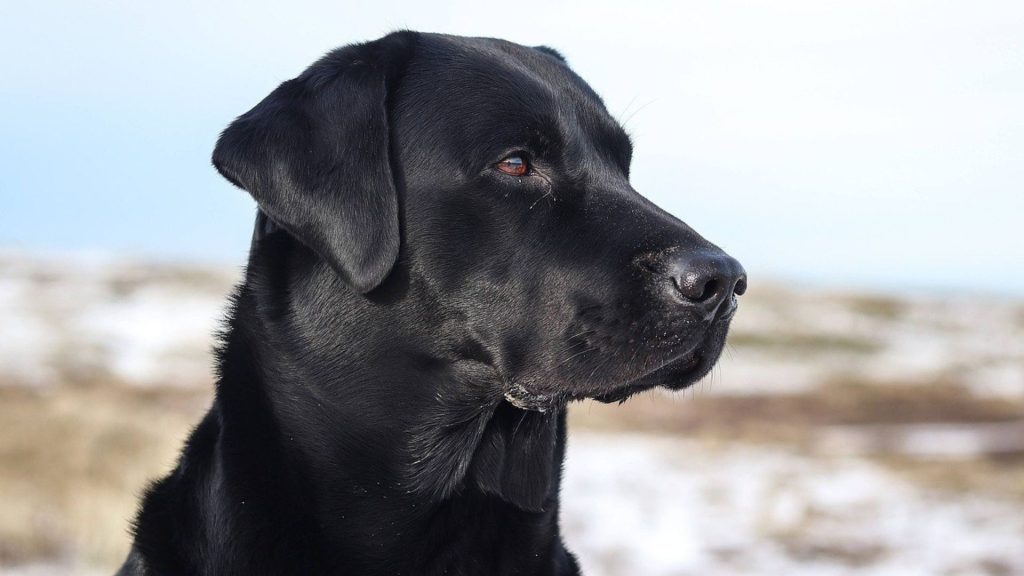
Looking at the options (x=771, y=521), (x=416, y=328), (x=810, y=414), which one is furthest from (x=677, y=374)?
(x=810, y=414)

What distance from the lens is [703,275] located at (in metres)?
2.73

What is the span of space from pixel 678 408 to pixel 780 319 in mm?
17571

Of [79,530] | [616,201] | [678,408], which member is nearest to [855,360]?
[678,408]

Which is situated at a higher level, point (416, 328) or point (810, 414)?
point (810, 414)

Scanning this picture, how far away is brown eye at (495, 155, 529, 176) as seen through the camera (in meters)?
2.99

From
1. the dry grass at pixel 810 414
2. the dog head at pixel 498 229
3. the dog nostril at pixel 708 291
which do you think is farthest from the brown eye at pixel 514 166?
the dry grass at pixel 810 414

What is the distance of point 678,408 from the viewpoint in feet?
70.2

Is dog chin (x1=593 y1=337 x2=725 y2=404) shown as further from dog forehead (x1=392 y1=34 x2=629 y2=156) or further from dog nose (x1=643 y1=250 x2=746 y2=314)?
dog forehead (x1=392 y1=34 x2=629 y2=156)

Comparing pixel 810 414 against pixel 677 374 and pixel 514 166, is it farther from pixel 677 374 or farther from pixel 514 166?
pixel 514 166

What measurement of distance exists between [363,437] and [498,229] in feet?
2.37

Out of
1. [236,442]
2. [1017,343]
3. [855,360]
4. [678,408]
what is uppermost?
[1017,343]

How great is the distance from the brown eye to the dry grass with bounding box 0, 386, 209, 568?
4106mm

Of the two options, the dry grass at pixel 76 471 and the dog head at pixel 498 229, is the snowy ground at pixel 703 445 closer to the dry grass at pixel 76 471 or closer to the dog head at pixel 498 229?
the dry grass at pixel 76 471

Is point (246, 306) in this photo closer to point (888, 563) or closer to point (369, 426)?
point (369, 426)
